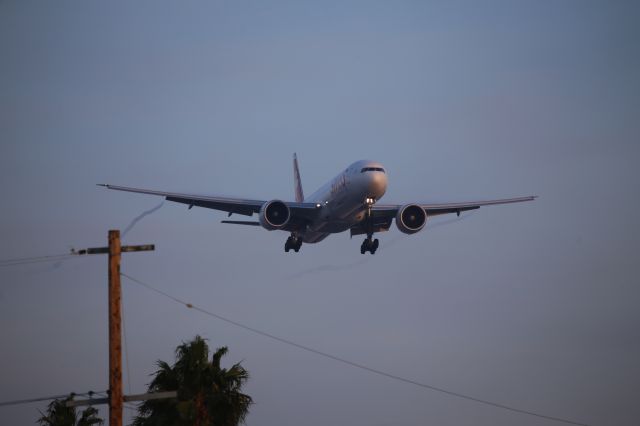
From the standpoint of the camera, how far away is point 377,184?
4266cm

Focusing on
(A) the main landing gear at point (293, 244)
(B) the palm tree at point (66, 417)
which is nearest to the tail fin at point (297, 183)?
(A) the main landing gear at point (293, 244)

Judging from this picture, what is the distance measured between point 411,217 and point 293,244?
7455mm

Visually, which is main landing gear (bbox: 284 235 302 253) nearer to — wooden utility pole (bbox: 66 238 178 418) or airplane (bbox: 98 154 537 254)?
airplane (bbox: 98 154 537 254)

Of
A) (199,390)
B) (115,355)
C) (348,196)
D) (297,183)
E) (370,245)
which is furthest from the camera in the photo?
(297,183)

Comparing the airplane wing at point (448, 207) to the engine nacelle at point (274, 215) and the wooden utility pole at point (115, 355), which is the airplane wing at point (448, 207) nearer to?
the engine nacelle at point (274, 215)

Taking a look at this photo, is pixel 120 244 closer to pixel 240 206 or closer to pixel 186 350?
pixel 186 350

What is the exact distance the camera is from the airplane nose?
1673 inches

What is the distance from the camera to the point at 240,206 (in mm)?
49219

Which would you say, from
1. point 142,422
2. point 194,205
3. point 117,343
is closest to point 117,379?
point 117,343

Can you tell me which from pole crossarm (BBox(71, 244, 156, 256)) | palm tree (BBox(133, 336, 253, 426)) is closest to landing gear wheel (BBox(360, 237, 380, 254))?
palm tree (BBox(133, 336, 253, 426))

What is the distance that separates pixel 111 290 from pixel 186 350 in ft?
38.0

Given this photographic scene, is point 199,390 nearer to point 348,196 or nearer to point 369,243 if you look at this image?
point 348,196

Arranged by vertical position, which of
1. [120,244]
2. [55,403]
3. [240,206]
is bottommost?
[120,244]

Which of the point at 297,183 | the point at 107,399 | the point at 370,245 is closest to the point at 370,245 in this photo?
the point at 370,245
